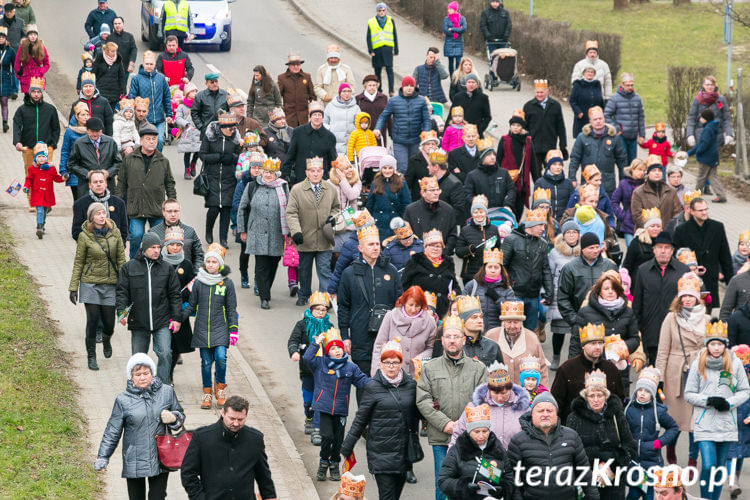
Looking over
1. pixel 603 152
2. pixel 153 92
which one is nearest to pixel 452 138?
pixel 603 152

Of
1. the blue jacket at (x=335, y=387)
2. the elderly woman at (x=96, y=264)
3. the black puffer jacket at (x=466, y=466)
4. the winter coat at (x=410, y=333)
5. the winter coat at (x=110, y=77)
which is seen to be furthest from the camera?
the winter coat at (x=110, y=77)

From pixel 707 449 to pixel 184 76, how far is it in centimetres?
1570

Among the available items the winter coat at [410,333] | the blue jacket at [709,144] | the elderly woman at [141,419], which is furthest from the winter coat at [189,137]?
the elderly woman at [141,419]

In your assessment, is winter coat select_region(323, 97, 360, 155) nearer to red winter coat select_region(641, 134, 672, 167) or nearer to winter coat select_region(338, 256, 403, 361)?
red winter coat select_region(641, 134, 672, 167)

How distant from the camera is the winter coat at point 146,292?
14.9 metres

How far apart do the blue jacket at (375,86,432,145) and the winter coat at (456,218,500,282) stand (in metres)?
5.31

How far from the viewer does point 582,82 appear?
2450cm

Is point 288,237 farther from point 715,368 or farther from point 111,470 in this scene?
point 715,368

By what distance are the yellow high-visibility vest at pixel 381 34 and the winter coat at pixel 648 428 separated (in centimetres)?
1763

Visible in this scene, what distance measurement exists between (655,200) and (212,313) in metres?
6.48

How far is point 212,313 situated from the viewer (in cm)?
1507

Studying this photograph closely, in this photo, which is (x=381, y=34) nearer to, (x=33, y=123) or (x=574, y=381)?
(x=33, y=123)

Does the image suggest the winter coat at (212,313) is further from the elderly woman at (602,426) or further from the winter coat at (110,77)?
the winter coat at (110,77)

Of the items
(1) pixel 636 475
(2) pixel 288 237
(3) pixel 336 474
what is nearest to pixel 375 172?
(2) pixel 288 237
